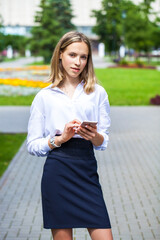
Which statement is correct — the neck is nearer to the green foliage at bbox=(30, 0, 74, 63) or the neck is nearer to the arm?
the arm

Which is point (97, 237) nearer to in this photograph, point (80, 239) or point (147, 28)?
point (80, 239)

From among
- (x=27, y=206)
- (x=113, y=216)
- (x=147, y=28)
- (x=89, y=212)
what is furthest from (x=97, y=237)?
(x=147, y=28)

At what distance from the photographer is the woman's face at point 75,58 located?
3086 mm

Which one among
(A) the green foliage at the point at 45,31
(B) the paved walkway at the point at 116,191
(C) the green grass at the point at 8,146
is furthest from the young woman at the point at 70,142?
(A) the green foliage at the point at 45,31

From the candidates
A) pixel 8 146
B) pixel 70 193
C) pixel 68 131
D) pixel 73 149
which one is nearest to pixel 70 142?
pixel 73 149

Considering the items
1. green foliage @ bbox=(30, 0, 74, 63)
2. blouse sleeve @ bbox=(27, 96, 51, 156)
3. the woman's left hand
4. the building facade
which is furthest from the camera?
the building facade

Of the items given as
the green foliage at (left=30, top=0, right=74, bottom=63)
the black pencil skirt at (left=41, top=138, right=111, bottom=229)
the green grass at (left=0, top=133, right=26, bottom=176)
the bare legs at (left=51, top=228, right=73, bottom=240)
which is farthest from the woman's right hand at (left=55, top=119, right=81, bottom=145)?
the green foliage at (left=30, top=0, right=74, bottom=63)

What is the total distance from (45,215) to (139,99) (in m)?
16.3

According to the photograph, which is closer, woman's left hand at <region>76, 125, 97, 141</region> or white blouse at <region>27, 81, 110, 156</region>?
woman's left hand at <region>76, 125, 97, 141</region>

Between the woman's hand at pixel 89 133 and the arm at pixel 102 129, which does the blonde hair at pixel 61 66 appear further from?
the woman's hand at pixel 89 133

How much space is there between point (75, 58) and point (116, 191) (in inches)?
144

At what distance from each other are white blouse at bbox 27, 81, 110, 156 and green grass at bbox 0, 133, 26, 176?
472 cm

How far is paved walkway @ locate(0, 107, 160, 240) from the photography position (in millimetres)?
4965

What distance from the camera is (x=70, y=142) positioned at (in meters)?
3.05
